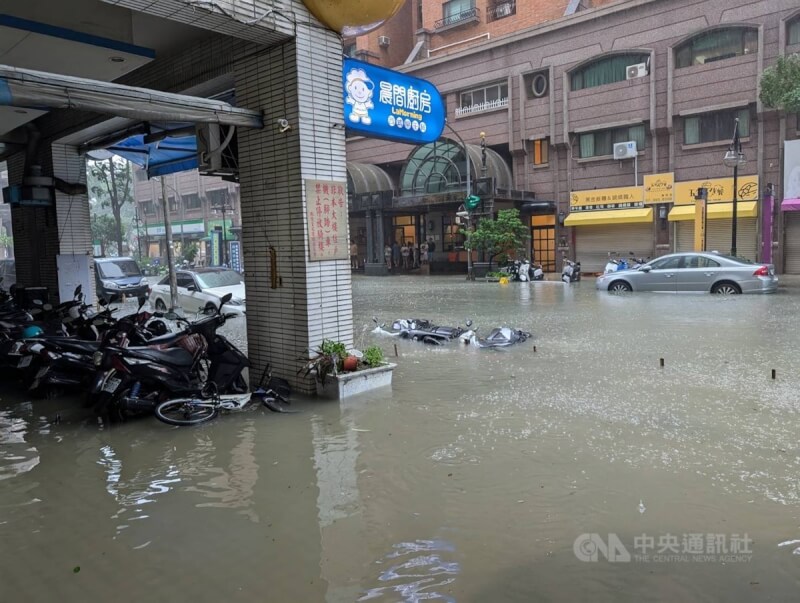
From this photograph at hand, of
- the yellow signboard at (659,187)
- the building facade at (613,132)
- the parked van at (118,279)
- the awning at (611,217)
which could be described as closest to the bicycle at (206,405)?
the parked van at (118,279)

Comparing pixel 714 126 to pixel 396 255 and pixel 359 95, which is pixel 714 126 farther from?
pixel 359 95

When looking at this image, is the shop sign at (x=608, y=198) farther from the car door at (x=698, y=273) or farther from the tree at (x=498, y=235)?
the car door at (x=698, y=273)

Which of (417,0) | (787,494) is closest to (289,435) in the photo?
(787,494)

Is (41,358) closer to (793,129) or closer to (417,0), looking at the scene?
(793,129)

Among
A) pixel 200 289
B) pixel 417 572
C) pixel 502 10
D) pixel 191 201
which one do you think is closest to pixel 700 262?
pixel 200 289

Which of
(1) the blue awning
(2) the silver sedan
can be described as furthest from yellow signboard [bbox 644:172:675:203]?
(1) the blue awning

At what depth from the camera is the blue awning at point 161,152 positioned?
1047cm

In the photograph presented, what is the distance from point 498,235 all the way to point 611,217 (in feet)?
18.8

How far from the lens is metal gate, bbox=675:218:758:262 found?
25.0 meters

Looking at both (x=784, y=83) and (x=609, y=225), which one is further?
(x=609, y=225)

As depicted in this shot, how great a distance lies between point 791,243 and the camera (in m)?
24.3

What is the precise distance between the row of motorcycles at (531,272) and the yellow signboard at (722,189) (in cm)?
593

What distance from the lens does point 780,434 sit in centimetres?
522
